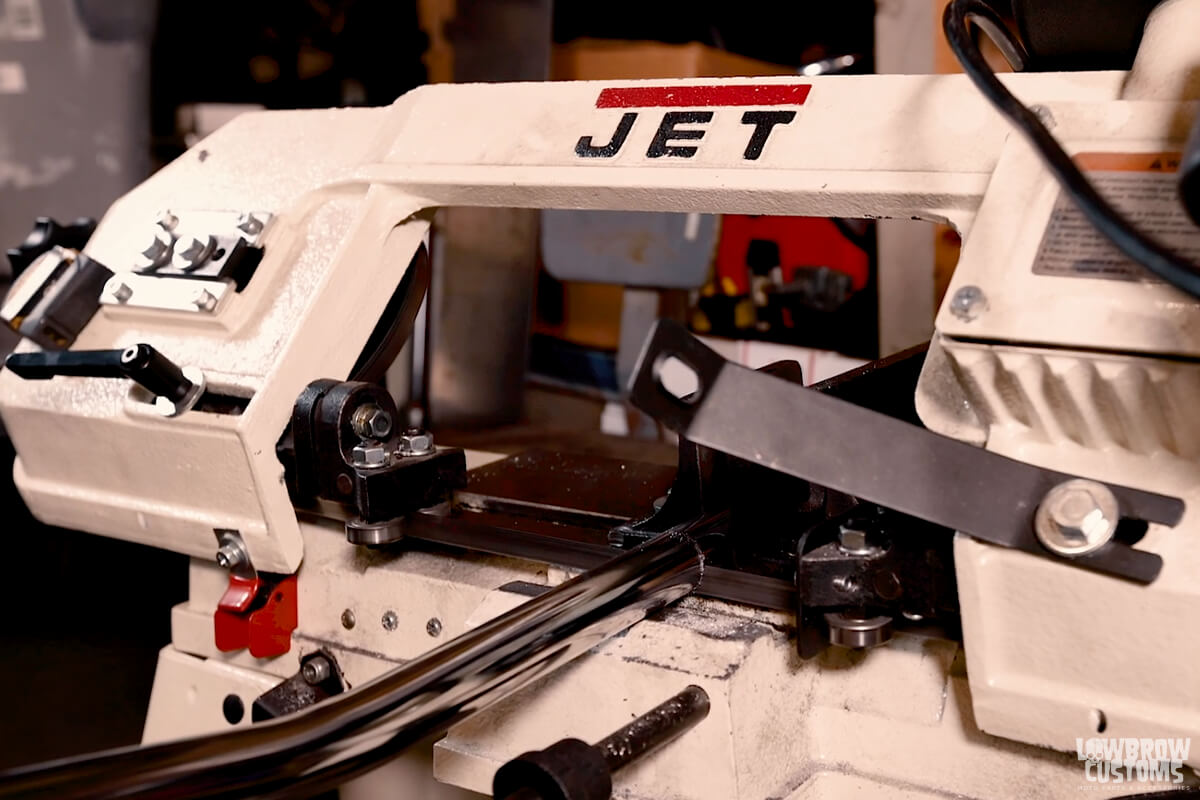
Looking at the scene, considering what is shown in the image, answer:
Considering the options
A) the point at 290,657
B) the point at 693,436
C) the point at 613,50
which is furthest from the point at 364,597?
the point at 613,50

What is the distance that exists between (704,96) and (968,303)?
37cm

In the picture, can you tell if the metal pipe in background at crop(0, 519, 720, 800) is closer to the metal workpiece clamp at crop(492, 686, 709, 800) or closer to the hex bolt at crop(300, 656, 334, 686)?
the metal workpiece clamp at crop(492, 686, 709, 800)

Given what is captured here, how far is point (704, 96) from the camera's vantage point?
0.99m

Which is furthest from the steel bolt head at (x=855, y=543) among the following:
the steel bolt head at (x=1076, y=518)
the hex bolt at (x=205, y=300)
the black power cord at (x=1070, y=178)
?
the hex bolt at (x=205, y=300)

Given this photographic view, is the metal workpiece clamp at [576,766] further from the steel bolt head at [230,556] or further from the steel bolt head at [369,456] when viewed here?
the steel bolt head at [230,556]

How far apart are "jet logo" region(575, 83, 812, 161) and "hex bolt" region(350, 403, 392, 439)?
0.32 m

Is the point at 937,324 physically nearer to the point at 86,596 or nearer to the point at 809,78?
the point at 809,78

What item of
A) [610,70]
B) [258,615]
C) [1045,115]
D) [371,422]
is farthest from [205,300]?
[610,70]

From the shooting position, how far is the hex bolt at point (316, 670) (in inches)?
42.2

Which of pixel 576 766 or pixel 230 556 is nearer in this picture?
pixel 576 766

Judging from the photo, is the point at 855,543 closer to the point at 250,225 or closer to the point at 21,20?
the point at 250,225

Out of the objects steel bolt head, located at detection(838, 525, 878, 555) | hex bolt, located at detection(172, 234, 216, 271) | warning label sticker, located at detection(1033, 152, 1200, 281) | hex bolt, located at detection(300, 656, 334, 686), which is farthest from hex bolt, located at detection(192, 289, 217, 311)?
warning label sticker, located at detection(1033, 152, 1200, 281)

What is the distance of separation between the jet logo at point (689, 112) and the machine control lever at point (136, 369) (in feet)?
1.45

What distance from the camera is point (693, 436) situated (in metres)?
0.68
